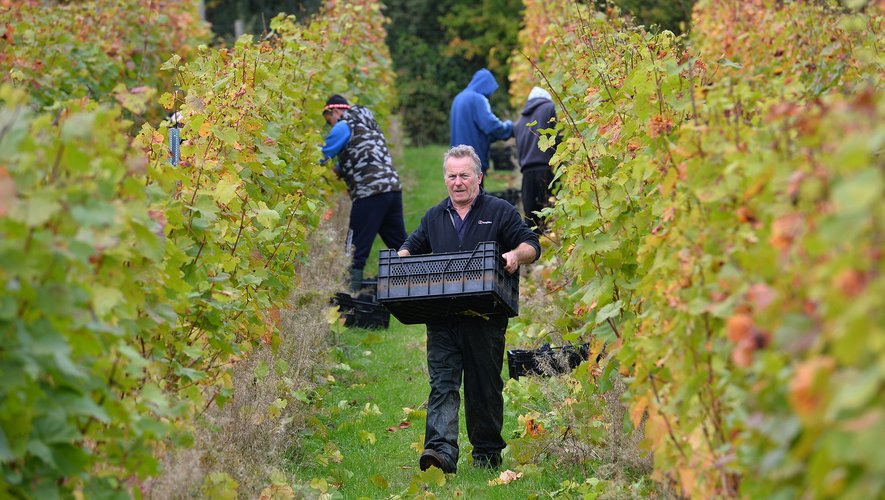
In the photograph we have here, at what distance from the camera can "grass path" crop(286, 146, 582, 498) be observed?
571 centimetres

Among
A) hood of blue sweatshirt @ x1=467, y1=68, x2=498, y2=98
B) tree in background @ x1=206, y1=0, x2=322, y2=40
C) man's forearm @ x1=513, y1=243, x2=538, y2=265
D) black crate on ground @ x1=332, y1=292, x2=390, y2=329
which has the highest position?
tree in background @ x1=206, y1=0, x2=322, y2=40

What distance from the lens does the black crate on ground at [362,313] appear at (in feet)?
30.7

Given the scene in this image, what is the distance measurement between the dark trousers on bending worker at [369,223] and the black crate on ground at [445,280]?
4.01m

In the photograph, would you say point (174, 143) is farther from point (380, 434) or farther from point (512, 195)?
point (512, 195)

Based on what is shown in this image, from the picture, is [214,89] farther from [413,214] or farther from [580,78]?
[413,214]

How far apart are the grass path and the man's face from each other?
1.30 m

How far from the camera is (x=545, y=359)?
6.75m

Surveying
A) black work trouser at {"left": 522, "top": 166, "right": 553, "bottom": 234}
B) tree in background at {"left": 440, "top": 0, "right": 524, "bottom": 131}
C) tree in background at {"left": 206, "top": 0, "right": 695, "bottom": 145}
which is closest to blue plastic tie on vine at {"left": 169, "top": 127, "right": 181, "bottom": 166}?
black work trouser at {"left": 522, "top": 166, "right": 553, "bottom": 234}

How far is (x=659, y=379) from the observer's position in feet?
13.2

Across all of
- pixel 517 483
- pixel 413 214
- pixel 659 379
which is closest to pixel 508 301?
pixel 517 483

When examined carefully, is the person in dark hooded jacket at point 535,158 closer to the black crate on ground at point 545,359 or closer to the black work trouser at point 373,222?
the black work trouser at point 373,222

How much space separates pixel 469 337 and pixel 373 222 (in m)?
3.93

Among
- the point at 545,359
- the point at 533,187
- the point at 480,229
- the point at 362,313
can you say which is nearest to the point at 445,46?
the point at 533,187

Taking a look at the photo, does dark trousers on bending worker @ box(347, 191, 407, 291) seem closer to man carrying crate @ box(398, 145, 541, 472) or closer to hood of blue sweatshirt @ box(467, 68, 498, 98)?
hood of blue sweatshirt @ box(467, 68, 498, 98)
